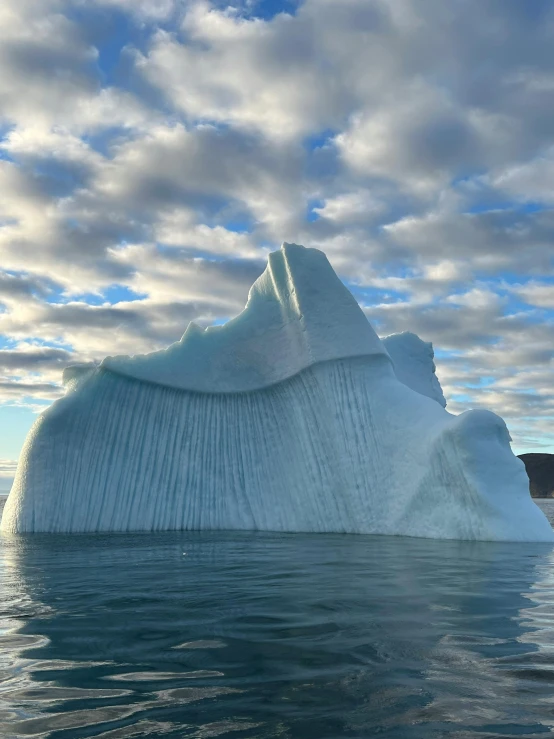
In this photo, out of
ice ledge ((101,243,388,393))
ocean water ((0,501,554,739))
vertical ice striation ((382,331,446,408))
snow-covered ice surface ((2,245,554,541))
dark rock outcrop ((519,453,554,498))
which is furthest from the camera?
dark rock outcrop ((519,453,554,498))

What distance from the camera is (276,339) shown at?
2345 centimetres

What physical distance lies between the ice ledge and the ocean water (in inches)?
504

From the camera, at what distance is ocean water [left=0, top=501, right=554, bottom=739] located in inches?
135

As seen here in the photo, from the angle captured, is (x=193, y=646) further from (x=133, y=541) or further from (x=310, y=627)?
(x=133, y=541)

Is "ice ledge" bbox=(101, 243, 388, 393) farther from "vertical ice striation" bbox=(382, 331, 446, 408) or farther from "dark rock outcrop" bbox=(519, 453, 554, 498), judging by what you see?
"dark rock outcrop" bbox=(519, 453, 554, 498)

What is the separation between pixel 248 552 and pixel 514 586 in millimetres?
5839

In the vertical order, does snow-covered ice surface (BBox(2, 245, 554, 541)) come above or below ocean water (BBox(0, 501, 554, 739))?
above

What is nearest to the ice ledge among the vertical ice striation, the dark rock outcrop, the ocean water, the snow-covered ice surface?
the snow-covered ice surface

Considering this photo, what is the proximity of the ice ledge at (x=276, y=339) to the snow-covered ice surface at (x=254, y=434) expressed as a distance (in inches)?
1.8

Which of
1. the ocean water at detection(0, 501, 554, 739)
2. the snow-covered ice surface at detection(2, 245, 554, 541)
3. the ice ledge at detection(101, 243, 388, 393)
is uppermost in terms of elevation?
the ice ledge at detection(101, 243, 388, 393)

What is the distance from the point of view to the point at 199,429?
22.6 metres

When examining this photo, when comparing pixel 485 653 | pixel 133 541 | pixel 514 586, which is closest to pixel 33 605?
pixel 485 653

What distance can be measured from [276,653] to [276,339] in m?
18.9

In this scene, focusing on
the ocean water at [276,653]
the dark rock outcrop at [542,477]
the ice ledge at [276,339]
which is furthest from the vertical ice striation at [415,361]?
the dark rock outcrop at [542,477]
